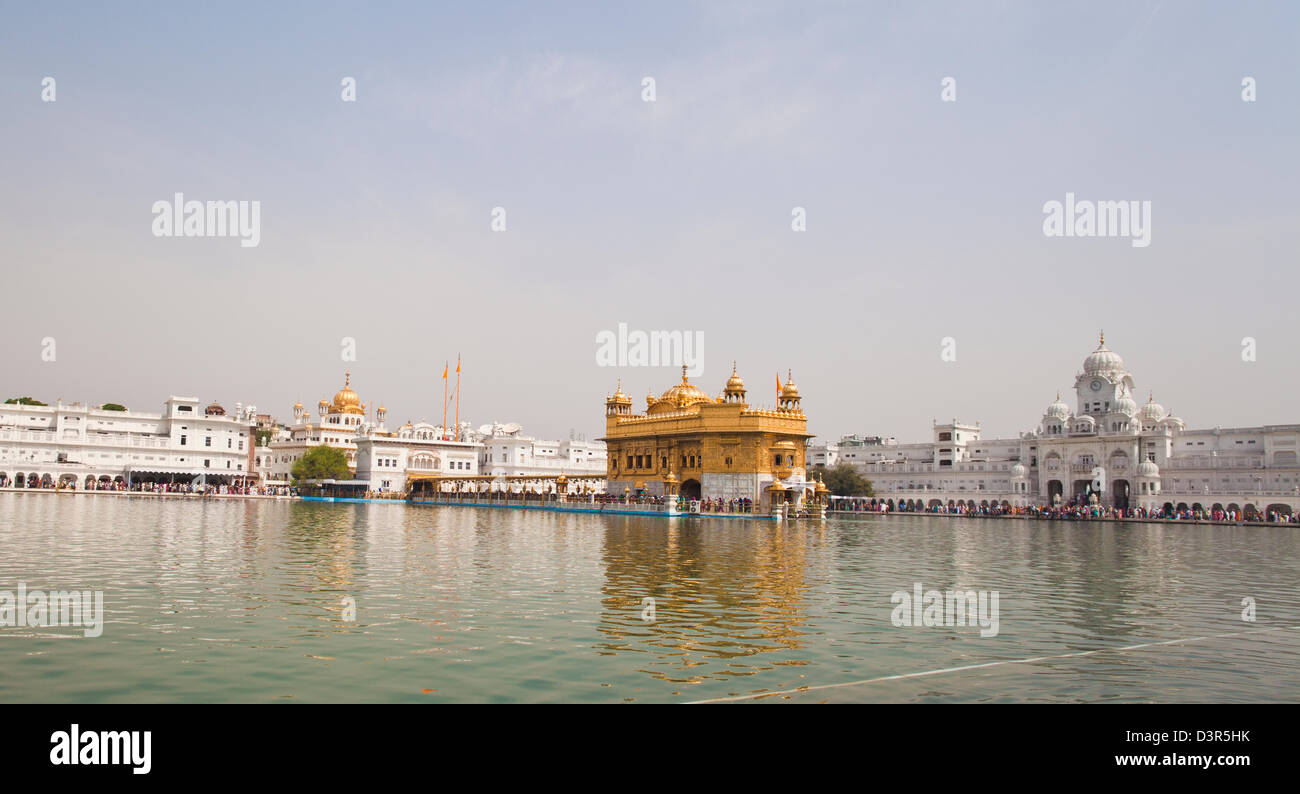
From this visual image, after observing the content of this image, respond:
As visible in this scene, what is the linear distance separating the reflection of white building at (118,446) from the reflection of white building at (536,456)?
78.4 ft

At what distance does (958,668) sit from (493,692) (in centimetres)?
501

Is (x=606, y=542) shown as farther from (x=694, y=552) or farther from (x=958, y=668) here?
(x=958, y=668)

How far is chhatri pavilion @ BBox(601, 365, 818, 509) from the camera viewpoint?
5838 cm

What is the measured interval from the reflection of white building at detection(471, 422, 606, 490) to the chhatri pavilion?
3304 centimetres

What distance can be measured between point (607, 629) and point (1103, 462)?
8242 cm

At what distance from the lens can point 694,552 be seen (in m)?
25.9

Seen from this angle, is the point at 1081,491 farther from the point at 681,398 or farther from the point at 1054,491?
the point at 681,398

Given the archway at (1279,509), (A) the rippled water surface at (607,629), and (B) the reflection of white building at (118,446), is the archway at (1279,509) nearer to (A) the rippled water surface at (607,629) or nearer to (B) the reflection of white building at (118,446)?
(A) the rippled water surface at (607,629)

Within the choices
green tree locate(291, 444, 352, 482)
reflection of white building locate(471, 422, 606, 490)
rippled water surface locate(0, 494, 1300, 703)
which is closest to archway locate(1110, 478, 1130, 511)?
reflection of white building locate(471, 422, 606, 490)

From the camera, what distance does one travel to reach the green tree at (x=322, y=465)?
8675cm

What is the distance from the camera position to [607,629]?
12.4 m
